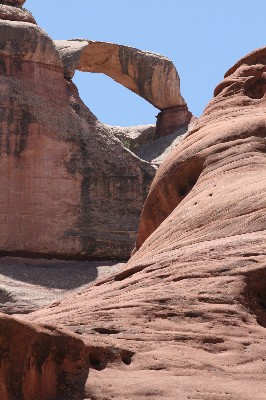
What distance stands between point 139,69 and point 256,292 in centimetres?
2686

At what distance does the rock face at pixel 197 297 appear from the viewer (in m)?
7.92

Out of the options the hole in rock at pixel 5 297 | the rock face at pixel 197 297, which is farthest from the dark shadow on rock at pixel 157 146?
the rock face at pixel 197 297

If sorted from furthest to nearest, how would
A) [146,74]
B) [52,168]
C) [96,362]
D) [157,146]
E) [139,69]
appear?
1. [146,74]
2. [139,69]
3. [157,146]
4. [52,168]
5. [96,362]

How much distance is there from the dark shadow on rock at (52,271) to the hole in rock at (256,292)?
47.6 ft

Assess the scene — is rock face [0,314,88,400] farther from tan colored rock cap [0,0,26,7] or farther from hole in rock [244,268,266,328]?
tan colored rock cap [0,0,26,7]

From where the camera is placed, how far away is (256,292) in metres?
9.71

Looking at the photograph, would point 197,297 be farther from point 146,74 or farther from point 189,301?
point 146,74

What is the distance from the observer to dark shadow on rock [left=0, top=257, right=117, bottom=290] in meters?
24.3

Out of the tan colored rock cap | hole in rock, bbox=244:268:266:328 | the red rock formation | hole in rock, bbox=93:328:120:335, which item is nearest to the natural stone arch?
the tan colored rock cap

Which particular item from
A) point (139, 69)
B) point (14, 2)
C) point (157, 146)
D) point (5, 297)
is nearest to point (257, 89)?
point (5, 297)

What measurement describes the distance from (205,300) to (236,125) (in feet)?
17.0

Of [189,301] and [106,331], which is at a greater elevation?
[189,301]

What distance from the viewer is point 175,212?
1328 cm

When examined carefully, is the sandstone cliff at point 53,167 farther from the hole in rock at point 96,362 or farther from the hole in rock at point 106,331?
the hole in rock at point 96,362
